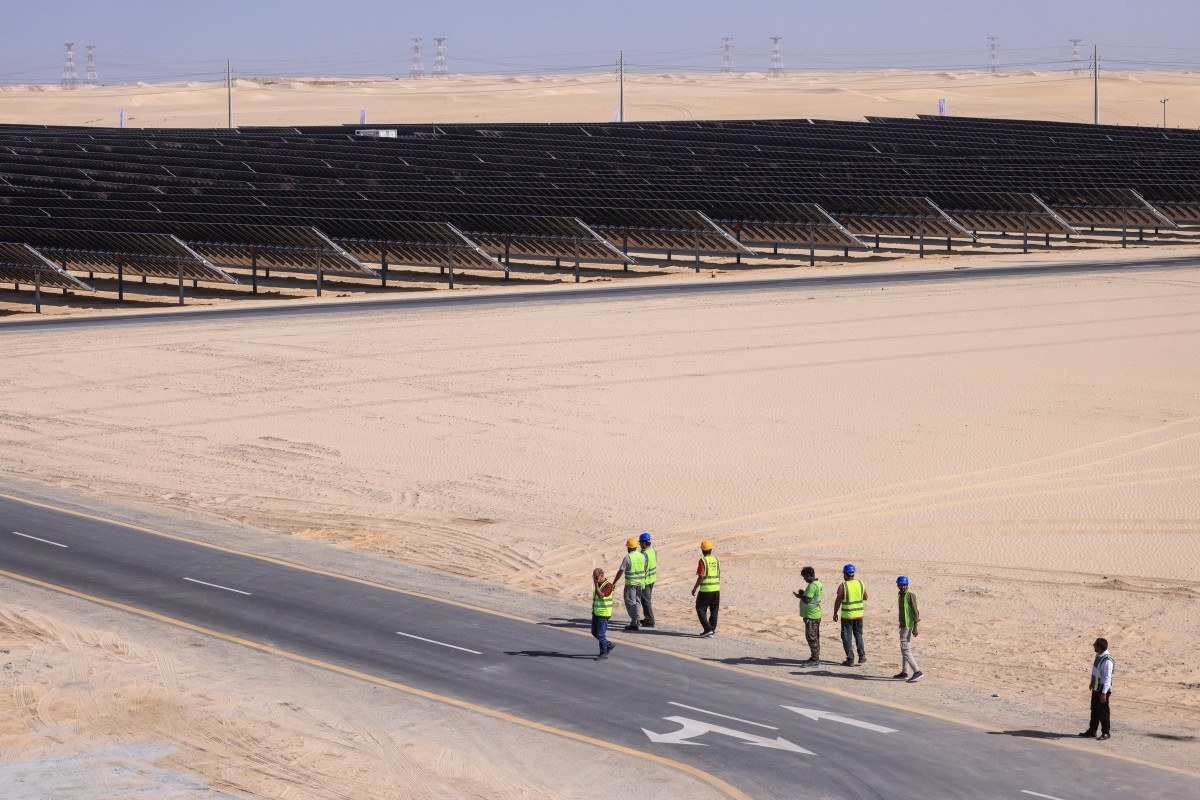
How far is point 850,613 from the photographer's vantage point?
20.3 metres

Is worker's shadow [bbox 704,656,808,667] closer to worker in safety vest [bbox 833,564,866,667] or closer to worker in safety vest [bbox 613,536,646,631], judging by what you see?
worker in safety vest [bbox 833,564,866,667]

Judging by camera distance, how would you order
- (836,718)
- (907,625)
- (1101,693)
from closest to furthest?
(1101,693), (836,718), (907,625)

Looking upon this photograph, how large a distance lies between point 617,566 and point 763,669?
5.24m

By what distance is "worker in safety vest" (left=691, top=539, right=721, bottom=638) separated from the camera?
834 inches

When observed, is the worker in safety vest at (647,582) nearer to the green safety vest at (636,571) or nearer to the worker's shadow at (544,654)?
the green safety vest at (636,571)

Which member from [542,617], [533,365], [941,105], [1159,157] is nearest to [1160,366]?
[533,365]

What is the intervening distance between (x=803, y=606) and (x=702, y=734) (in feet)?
10.6

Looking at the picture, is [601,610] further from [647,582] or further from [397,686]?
[397,686]

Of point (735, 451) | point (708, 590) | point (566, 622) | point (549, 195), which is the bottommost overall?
point (566, 622)

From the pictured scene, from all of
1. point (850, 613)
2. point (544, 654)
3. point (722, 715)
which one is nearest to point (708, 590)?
point (850, 613)

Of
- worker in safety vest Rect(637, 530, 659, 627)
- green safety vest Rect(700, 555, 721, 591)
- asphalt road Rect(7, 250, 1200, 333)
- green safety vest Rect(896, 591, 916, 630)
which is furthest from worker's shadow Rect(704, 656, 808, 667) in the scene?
asphalt road Rect(7, 250, 1200, 333)

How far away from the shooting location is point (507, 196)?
76.6 m

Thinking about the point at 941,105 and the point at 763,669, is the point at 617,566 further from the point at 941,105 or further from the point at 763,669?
the point at 941,105

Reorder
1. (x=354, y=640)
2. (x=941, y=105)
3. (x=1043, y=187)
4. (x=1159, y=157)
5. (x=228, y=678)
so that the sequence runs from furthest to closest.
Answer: (x=941, y=105) < (x=1159, y=157) < (x=1043, y=187) < (x=354, y=640) < (x=228, y=678)
